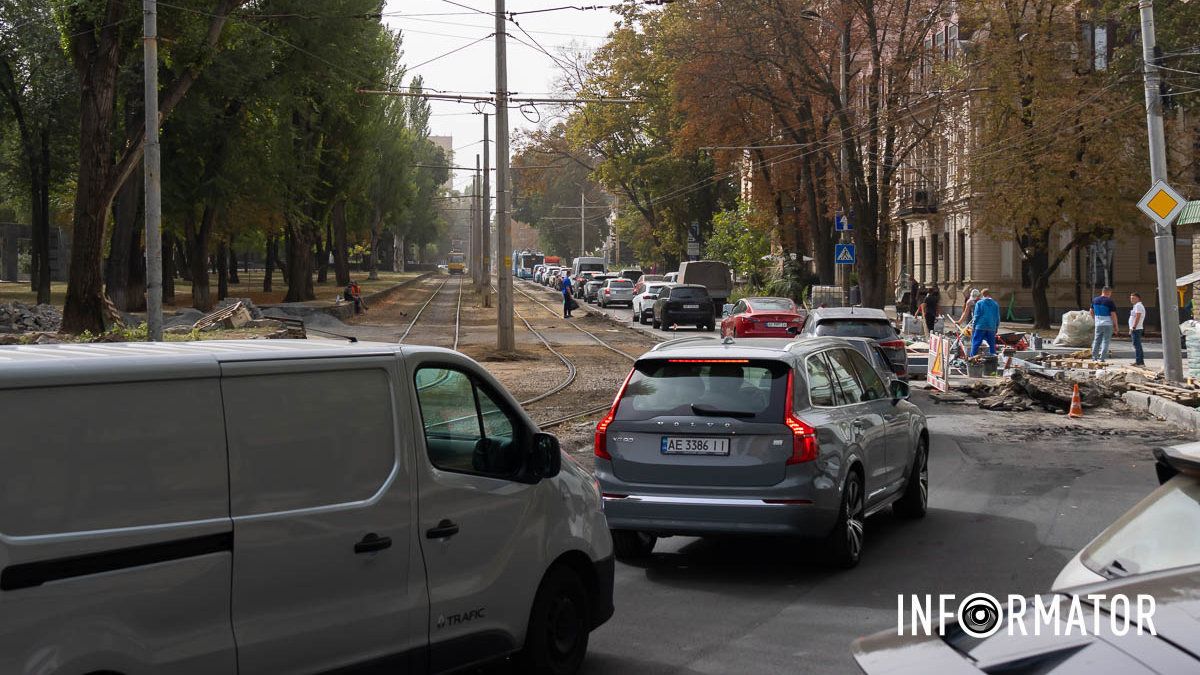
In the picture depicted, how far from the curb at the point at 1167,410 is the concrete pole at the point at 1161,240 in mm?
1042

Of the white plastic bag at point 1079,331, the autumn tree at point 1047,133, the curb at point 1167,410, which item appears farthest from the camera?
the autumn tree at point 1047,133

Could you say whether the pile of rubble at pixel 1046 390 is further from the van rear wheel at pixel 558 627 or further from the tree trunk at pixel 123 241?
the tree trunk at pixel 123 241

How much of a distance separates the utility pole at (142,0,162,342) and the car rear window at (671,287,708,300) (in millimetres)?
23792

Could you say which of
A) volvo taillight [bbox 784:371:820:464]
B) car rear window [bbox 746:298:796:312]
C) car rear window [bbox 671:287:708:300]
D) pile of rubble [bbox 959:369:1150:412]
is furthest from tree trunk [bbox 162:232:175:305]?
volvo taillight [bbox 784:371:820:464]

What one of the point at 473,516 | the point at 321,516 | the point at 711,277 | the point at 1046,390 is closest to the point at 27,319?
the point at 1046,390

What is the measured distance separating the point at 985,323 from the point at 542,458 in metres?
20.8

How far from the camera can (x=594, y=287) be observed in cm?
6944

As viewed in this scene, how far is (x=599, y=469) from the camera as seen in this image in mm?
8883

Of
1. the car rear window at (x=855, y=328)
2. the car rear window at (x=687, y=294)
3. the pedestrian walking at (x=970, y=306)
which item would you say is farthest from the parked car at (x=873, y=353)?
the car rear window at (x=687, y=294)

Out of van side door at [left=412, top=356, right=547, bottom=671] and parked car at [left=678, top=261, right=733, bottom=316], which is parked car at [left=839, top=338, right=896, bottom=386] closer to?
van side door at [left=412, top=356, right=547, bottom=671]

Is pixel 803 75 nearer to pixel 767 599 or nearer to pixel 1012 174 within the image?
pixel 1012 174

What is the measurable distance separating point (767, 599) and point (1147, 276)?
154ft

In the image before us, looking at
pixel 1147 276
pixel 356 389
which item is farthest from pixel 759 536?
pixel 1147 276

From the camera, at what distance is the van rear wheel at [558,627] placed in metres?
5.98
